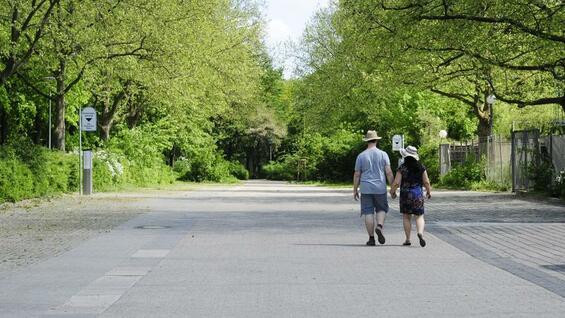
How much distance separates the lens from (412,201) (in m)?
14.0

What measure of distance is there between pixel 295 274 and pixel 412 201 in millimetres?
4167

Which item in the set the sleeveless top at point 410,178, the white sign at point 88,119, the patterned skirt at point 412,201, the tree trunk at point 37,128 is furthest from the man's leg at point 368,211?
the tree trunk at point 37,128

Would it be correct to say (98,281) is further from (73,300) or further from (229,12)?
(229,12)

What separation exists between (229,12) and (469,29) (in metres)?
35.1

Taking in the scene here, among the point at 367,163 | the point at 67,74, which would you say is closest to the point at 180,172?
the point at 67,74

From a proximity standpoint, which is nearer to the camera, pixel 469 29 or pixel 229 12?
pixel 469 29

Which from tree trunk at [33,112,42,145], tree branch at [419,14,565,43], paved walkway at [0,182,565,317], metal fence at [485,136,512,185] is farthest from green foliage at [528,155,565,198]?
tree trunk at [33,112,42,145]

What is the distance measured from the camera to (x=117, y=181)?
137 feet

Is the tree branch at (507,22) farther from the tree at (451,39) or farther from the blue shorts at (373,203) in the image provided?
the blue shorts at (373,203)

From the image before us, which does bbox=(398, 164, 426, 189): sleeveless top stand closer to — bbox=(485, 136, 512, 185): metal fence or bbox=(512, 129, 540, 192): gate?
bbox=(512, 129, 540, 192): gate

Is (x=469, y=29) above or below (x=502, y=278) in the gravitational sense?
above

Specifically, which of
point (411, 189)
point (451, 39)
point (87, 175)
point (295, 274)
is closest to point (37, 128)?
point (87, 175)

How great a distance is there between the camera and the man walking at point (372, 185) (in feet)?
46.2

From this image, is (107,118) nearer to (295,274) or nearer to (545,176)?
(545,176)
